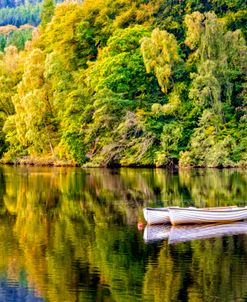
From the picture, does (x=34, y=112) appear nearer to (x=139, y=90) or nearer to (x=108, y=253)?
(x=139, y=90)

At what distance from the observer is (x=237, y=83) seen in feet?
236

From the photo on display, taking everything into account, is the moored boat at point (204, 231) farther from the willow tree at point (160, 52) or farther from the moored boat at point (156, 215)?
the willow tree at point (160, 52)

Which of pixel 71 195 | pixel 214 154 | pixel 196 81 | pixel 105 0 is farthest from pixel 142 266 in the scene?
pixel 105 0

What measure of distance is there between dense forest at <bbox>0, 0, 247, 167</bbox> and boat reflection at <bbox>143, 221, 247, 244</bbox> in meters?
37.1

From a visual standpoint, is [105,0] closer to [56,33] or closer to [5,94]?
[56,33]

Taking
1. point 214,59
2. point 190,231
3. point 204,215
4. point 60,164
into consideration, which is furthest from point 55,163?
point 190,231

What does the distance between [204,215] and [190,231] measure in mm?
1648

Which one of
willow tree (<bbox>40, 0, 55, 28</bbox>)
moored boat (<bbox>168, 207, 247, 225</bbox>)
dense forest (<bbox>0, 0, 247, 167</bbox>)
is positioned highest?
willow tree (<bbox>40, 0, 55, 28</bbox>)

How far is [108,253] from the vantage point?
23.6m

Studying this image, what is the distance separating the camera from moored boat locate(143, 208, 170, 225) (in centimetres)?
2988

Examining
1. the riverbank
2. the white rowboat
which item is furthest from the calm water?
the riverbank

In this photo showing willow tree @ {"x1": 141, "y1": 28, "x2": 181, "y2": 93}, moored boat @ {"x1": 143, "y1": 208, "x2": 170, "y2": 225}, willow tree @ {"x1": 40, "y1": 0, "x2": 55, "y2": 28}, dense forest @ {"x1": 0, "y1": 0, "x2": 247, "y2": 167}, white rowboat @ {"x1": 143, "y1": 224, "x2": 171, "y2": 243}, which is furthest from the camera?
willow tree @ {"x1": 40, "y1": 0, "x2": 55, "y2": 28}

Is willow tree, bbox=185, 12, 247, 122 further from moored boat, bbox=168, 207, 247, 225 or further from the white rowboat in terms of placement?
the white rowboat

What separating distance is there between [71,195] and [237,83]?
115 ft
